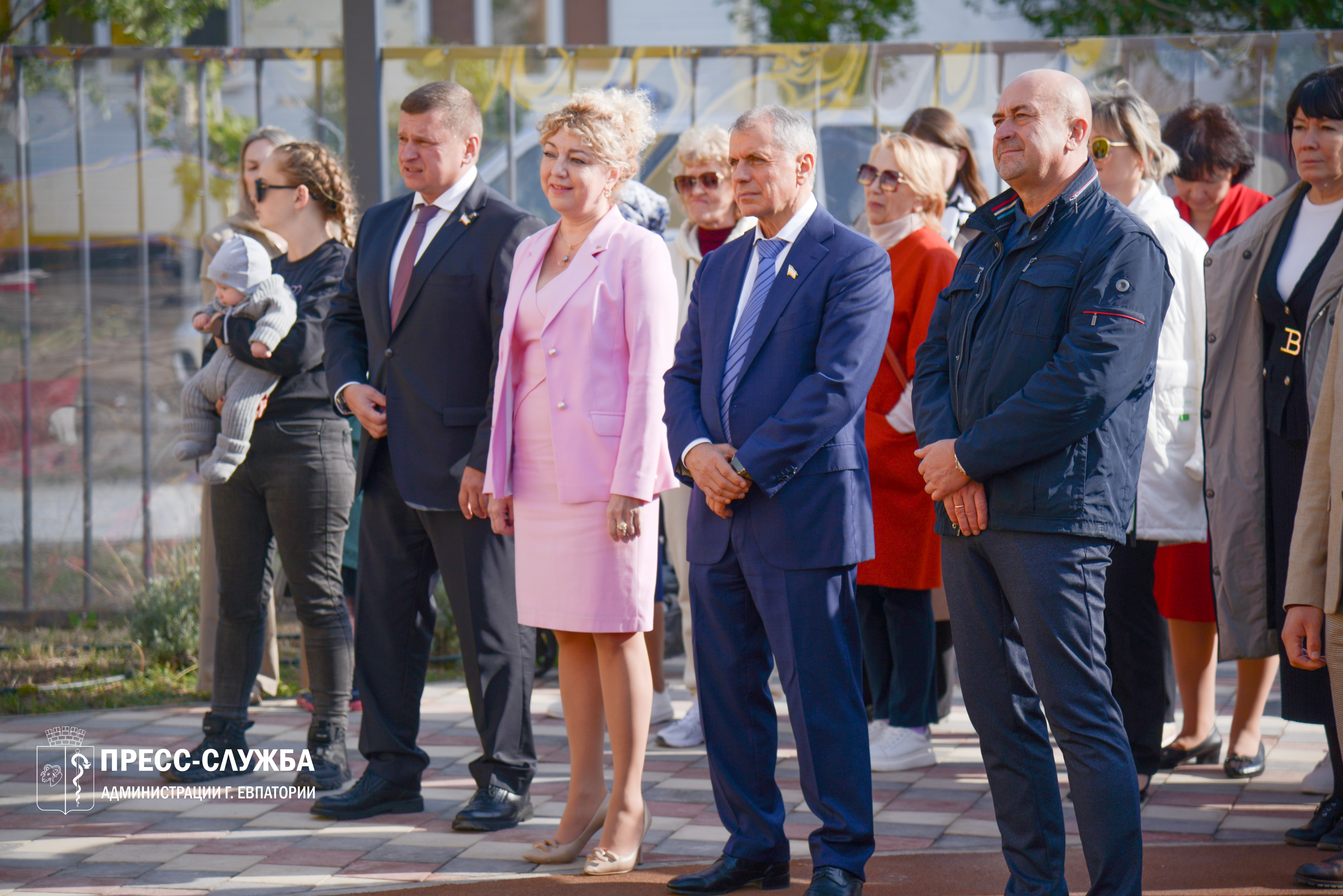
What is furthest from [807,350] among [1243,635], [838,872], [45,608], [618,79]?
[45,608]

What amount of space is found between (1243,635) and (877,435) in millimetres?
1427

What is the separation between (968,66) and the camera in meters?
6.66

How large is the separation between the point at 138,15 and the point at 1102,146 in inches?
233

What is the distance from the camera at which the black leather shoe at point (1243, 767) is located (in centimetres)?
474

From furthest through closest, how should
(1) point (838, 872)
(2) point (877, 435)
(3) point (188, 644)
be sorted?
(3) point (188, 644)
(2) point (877, 435)
(1) point (838, 872)

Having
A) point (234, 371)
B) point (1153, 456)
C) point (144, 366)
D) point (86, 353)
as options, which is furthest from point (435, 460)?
point (86, 353)

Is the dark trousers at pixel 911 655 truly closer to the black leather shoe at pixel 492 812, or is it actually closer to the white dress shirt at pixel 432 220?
the black leather shoe at pixel 492 812

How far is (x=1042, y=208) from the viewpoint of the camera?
329 centimetres

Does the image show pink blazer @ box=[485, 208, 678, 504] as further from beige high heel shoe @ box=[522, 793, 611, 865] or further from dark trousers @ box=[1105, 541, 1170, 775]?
dark trousers @ box=[1105, 541, 1170, 775]

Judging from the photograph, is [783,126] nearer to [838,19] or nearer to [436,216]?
[436,216]

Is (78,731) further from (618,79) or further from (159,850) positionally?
(618,79)

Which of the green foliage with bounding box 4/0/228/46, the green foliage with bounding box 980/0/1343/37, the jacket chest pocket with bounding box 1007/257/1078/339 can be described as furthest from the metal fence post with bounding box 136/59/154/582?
the green foliage with bounding box 980/0/1343/37

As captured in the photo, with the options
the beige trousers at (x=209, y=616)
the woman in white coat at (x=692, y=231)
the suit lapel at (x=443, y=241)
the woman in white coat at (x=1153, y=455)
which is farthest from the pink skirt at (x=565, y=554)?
the beige trousers at (x=209, y=616)

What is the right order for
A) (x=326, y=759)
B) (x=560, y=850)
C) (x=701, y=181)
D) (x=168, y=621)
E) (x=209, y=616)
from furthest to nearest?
(x=168, y=621) < (x=209, y=616) < (x=701, y=181) < (x=326, y=759) < (x=560, y=850)
